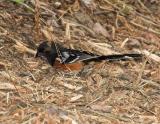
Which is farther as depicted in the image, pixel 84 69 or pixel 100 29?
pixel 100 29

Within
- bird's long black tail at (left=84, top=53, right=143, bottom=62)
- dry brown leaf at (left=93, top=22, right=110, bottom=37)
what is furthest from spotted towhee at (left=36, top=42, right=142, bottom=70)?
dry brown leaf at (left=93, top=22, right=110, bottom=37)

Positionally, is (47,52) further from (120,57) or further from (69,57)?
(120,57)

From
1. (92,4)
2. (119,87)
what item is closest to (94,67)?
(119,87)

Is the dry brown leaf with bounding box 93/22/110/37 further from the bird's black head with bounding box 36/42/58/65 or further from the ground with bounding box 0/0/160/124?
the bird's black head with bounding box 36/42/58/65

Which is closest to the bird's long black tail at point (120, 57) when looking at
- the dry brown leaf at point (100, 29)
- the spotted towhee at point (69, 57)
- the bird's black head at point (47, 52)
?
the spotted towhee at point (69, 57)

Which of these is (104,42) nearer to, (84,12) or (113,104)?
(84,12)

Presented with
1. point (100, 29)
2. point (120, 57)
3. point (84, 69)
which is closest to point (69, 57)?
point (84, 69)
